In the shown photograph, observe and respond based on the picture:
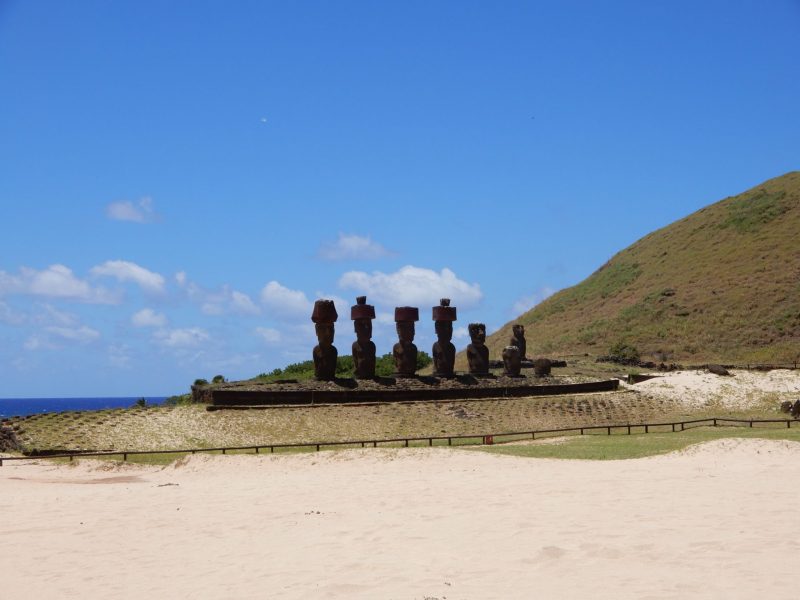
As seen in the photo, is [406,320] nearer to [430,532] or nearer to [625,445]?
[625,445]

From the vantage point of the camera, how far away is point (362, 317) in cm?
3303

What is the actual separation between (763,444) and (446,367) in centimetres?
1795

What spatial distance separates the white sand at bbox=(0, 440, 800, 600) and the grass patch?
1.12 metres

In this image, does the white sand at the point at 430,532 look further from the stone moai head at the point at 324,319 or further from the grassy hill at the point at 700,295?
the grassy hill at the point at 700,295

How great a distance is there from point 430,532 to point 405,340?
2258 centimetres

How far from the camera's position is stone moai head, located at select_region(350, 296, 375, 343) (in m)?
33.1

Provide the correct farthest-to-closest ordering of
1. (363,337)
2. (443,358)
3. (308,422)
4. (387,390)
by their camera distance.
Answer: (443,358), (363,337), (387,390), (308,422)

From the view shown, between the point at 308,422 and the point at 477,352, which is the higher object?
the point at 477,352

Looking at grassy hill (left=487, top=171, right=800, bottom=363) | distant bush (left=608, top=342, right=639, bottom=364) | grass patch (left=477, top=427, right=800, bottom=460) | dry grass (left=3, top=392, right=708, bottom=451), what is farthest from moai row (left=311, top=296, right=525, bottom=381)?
grassy hill (left=487, top=171, right=800, bottom=363)

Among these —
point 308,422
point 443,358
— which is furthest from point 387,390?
point 443,358

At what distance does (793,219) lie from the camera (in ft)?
233

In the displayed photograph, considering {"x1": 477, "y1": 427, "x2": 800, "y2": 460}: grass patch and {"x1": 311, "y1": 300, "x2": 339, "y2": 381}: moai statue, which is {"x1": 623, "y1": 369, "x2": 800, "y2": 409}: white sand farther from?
{"x1": 311, "y1": 300, "x2": 339, "y2": 381}: moai statue

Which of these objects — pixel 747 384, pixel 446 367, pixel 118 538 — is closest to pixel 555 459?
pixel 118 538

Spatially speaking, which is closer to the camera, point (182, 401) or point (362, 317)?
point (362, 317)
